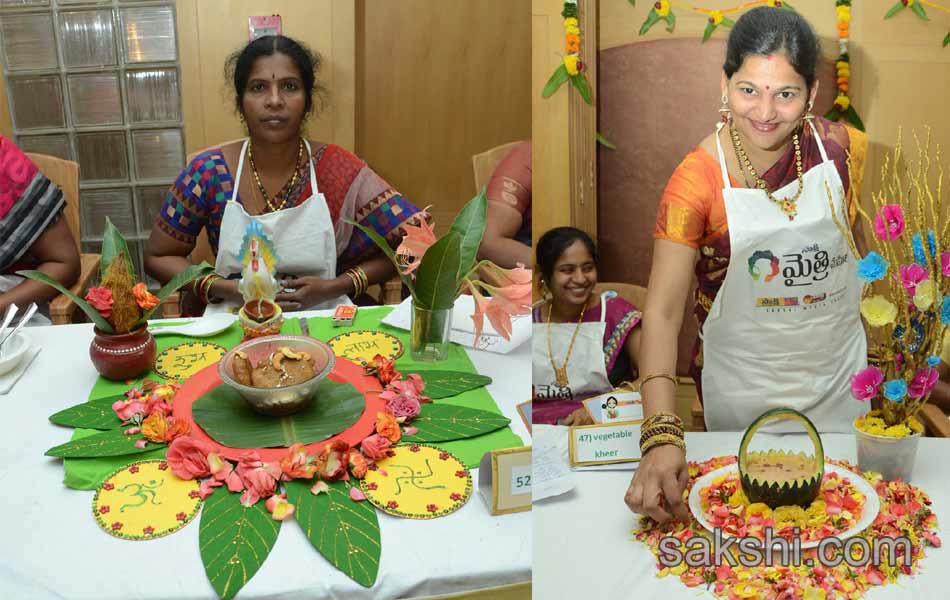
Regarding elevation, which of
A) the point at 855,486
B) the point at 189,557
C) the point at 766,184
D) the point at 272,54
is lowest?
the point at 189,557

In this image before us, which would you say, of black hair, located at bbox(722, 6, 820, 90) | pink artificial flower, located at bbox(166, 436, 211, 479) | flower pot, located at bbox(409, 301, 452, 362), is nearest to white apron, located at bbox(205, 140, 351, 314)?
flower pot, located at bbox(409, 301, 452, 362)

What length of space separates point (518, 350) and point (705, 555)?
22.8 inches

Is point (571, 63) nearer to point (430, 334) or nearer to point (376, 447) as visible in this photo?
point (376, 447)

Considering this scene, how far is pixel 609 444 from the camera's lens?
77cm

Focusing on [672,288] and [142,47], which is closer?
[672,288]

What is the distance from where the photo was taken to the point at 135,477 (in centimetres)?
95

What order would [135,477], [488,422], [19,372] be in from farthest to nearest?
[19,372], [488,422], [135,477]

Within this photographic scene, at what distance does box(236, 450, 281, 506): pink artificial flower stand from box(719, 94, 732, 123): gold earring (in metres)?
0.54

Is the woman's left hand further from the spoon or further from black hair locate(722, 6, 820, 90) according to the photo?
black hair locate(722, 6, 820, 90)

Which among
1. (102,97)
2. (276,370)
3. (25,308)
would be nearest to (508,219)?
(276,370)

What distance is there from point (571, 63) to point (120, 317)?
28.0 inches

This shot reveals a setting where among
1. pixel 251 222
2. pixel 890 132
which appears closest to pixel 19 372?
pixel 251 222

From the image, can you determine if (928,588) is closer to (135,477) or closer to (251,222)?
(135,477)

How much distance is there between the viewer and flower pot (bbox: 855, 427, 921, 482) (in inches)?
29.7
